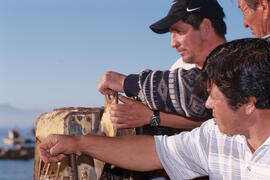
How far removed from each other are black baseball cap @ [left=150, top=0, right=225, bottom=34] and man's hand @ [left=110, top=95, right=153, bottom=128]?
663 mm

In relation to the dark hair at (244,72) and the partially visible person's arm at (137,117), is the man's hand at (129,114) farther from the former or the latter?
the dark hair at (244,72)

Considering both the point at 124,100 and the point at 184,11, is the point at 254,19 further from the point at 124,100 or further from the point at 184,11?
the point at 124,100

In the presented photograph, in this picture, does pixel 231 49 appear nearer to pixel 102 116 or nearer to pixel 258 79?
pixel 258 79

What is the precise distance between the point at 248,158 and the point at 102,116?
3.89ft

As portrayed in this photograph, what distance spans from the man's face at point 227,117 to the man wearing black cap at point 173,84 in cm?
69

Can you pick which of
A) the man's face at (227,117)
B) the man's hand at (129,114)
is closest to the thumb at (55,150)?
the man's hand at (129,114)

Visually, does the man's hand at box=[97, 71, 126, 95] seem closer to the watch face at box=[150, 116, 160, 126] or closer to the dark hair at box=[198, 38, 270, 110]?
the watch face at box=[150, 116, 160, 126]

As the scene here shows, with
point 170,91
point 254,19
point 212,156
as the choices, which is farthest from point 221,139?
point 254,19

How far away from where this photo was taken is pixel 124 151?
310cm

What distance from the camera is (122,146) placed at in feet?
10.2

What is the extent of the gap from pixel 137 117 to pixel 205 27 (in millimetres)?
978

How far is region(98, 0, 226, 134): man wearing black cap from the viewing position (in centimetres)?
334

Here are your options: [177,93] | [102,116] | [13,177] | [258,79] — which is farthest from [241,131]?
[13,177]

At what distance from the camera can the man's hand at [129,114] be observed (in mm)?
3316
